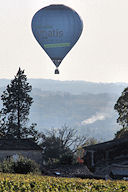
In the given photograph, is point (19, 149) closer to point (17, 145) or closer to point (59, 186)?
point (17, 145)

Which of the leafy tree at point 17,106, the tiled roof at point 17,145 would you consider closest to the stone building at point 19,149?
the tiled roof at point 17,145

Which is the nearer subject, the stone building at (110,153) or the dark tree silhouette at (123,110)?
the stone building at (110,153)

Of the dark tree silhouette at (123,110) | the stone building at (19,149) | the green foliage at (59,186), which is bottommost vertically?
the green foliage at (59,186)

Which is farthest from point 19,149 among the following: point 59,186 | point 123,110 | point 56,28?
point 59,186

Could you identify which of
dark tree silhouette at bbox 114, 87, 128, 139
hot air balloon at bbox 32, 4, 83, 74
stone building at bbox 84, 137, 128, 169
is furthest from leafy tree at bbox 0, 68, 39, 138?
stone building at bbox 84, 137, 128, 169

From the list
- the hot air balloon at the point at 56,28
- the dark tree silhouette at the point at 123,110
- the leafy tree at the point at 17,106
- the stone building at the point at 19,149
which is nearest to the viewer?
the hot air balloon at the point at 56,28

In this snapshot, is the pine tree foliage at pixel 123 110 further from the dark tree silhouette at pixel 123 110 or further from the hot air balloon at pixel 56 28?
the hot air balloon at pixel 56 28

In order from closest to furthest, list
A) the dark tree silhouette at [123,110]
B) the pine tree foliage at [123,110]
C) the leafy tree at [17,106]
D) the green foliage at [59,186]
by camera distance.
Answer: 1. the green foliage at [59,186]
2. the dark tree silhouette at [123,110]
3. the pine tree foliage at [123,110]
4. the leafy tree at [17,106]

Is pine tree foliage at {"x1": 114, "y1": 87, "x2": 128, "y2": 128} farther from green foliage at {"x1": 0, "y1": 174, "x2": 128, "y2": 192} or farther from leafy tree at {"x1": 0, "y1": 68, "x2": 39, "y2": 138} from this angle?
green foliage at {"x1": 0, "y1": 174, "x2": 128, "y2": 192}
